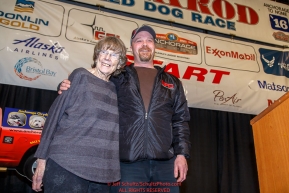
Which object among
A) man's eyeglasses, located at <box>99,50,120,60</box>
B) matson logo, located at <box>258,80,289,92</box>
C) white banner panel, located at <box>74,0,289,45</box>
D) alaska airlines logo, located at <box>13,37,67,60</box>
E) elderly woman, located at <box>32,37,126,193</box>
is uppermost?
white banner panel, located at <box>74,0,289,45</box>

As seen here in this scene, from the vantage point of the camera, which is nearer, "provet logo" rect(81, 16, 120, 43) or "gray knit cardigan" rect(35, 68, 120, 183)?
"gray knit cardigan" rect(35, 68, 120, 183)

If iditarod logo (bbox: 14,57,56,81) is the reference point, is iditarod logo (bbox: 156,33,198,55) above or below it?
above

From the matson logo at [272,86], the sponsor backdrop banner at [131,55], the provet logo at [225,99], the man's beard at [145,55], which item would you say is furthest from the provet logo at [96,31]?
the matson logo at [272,86]

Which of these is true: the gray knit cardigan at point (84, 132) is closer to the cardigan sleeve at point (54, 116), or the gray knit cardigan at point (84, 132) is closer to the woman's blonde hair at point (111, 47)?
the cardigan sleeve at point (54, 116)

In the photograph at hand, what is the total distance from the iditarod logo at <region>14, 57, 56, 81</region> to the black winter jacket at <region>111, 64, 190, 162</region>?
1272 mm

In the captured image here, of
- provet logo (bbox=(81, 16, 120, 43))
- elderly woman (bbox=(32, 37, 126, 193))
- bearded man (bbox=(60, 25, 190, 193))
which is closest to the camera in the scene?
elderly woman (bbox=(32, 37, 126, 193))

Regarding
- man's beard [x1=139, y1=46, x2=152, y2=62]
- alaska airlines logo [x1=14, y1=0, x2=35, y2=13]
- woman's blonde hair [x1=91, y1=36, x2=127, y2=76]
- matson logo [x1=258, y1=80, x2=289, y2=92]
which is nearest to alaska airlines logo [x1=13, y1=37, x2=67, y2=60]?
alaska airlines logo [x1=14, y1=0, x2=35, y2=13]

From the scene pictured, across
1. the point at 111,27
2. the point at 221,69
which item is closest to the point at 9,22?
the point at 111,27

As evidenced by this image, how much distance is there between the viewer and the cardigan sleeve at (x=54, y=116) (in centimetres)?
115

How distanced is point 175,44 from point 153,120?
74.0 inches

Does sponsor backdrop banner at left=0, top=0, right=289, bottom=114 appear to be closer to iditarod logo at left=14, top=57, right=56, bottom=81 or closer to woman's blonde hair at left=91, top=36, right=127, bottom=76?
iditarod logo at left=14, top=57, right=56, bottom=81

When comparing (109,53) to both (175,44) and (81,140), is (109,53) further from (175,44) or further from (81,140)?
(175,44)

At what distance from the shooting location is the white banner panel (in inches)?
129

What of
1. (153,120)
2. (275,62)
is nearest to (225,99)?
(275,62)
